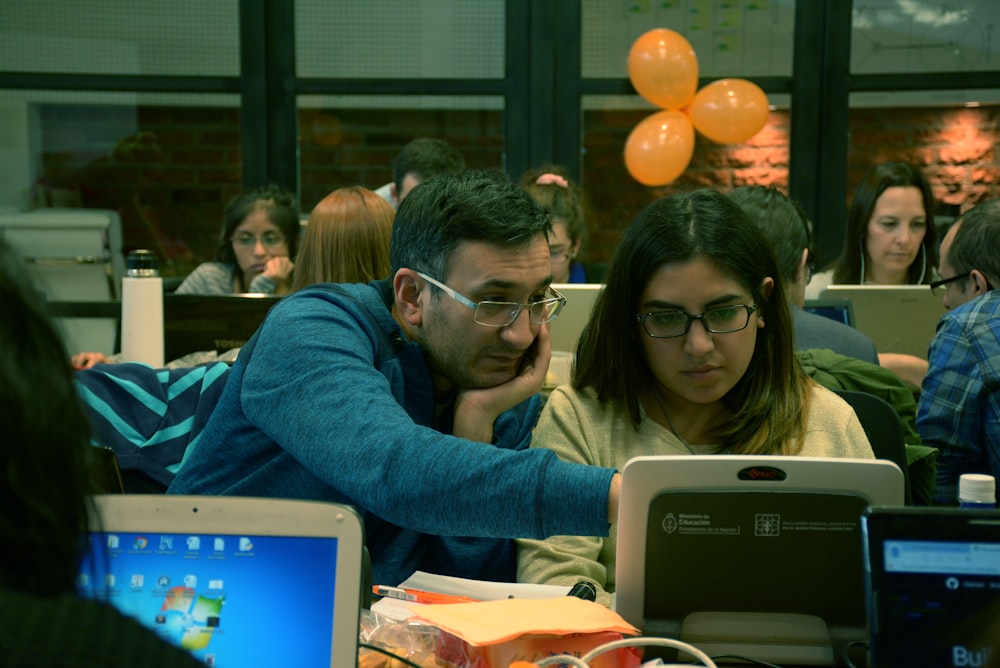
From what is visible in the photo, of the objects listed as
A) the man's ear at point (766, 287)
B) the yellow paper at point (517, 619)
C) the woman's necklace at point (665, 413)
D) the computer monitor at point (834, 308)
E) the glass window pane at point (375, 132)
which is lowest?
the yellow paper at point (517, 619)

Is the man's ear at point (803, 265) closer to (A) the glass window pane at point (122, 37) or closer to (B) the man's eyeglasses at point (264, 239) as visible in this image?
(B) the man's eyeglasses at point (264, 239)

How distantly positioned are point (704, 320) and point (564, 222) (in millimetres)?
2378

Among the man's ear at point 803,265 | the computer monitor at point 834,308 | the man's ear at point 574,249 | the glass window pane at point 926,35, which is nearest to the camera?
the man's ear at point 803,265

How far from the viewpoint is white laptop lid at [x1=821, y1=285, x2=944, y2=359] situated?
343 cm

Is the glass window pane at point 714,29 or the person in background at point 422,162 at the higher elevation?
the glass window pane at point 714,29

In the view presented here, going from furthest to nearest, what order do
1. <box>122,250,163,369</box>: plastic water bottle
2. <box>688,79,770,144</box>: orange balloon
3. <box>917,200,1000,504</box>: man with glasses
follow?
1. <box>688,79,770,144</box>: orange balloon
2. <box>122,250,163,369</box>: plastic water bottle
3. <box>917,200,1000,504</box>: man with glasses

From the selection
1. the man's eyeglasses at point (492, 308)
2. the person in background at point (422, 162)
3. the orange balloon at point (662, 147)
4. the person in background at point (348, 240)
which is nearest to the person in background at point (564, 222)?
the person in background at point (422, 162)

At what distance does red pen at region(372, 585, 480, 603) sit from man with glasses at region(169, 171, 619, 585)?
101 millimetres

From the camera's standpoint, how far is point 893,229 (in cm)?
432

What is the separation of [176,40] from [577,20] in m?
2.08

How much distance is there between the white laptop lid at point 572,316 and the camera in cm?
276

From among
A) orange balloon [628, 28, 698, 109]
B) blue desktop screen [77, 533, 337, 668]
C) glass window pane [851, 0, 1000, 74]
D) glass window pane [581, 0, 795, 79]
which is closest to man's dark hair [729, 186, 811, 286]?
orange balloon [628, 28, 698, 109]

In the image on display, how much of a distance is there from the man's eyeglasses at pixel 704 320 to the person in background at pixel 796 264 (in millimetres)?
965

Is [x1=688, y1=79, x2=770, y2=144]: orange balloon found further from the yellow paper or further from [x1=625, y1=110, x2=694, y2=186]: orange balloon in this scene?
the yellow paper
